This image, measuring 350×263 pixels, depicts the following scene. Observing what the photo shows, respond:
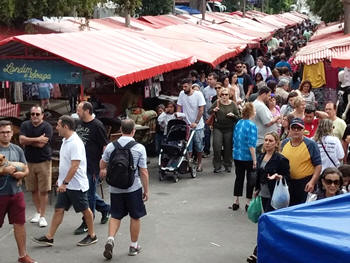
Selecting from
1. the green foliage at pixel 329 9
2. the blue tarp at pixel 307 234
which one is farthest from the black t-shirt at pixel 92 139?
the green foliage at pixel 329 9

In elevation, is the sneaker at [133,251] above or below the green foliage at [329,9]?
below

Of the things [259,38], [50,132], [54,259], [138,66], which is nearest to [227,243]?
[54,259]

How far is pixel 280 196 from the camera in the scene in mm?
6535

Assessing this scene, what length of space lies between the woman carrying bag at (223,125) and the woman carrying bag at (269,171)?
3.82 meters

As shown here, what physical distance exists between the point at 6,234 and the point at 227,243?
112 inches

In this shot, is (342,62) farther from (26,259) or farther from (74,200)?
(26,259)

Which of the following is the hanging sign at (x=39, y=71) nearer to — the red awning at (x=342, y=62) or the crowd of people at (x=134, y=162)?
the crowd of people at (x=134, y=162)

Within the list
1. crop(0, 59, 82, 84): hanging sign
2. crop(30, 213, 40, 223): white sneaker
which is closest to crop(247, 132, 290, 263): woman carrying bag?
crop(30, 213, 40, 223): white sneaker

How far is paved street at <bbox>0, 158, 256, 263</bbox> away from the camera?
7.24 m

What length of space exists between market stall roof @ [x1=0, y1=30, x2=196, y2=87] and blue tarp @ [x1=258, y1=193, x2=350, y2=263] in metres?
6.56

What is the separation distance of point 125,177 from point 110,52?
18.5ft

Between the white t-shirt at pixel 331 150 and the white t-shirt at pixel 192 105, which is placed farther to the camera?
the white t-shirt at pixel 192 105

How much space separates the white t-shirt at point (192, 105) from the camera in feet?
37.8

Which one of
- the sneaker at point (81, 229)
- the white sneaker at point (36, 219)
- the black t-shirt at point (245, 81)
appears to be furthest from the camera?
the black t-shirt at point (245, 81)
